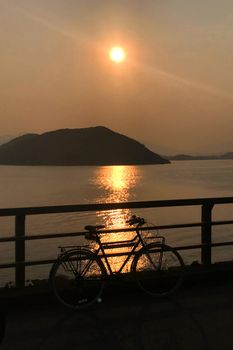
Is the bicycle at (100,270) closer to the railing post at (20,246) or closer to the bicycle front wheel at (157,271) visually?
the bicycle front wheel at (157,271)

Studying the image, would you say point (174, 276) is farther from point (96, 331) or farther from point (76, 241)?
point (76, 241)

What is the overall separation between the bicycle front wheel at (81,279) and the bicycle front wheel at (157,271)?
2.01 feet

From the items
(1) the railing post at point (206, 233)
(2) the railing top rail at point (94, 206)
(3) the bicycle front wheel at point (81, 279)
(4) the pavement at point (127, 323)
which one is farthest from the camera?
(1) the railing post at point (206, 233)

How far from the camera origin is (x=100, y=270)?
5898 mm

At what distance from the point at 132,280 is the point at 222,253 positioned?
91.3 feet

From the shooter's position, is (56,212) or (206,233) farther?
(206,233)

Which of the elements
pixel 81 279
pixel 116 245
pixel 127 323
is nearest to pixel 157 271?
pixel 116 245

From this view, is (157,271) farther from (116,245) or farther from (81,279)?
(81,279)

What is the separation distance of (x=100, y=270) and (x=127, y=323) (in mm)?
949

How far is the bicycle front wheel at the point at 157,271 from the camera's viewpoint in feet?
20.6

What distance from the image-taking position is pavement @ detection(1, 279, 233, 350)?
4.55 meters

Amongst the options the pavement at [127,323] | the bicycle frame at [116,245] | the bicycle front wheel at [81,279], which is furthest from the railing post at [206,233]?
the bicycle front wheel at [81,279]

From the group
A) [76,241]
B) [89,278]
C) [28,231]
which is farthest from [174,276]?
[28,231]

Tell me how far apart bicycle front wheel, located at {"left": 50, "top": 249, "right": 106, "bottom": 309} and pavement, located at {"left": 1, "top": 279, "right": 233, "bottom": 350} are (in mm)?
156
